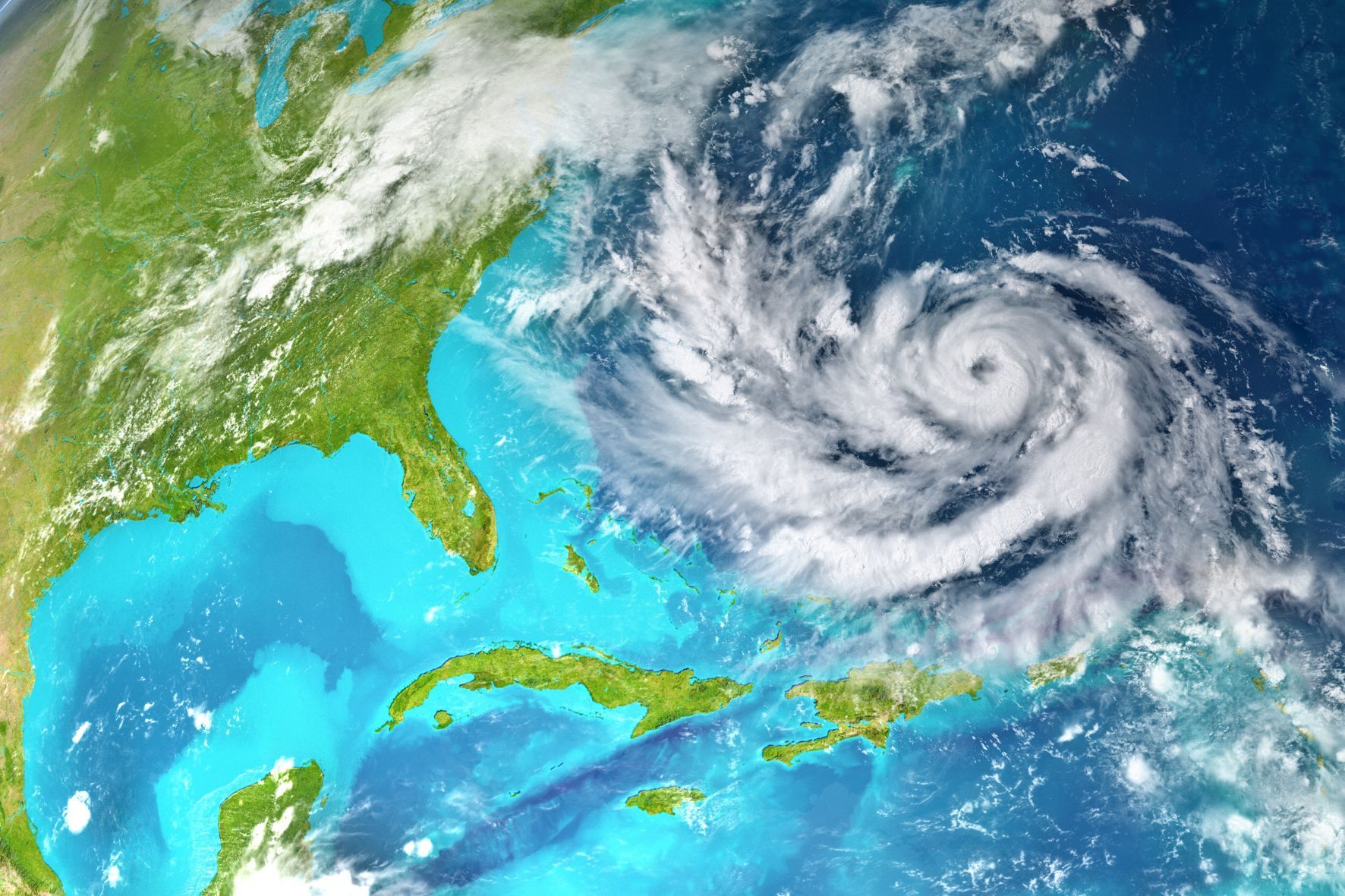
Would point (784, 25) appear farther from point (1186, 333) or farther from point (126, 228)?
point (126, 228)

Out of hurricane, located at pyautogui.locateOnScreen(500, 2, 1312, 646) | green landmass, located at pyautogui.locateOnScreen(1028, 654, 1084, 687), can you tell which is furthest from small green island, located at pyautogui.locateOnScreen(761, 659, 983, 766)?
hurricane, located at pyautogui.locateOnScreen(500, 2, 1312, 646)

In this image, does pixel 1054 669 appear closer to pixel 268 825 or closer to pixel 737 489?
pixel 737 489

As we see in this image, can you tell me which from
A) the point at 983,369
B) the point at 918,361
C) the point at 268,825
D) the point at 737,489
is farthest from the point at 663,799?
the point at 983,369

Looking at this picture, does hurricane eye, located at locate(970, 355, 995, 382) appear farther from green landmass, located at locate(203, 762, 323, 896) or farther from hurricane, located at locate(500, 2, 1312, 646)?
green landmass, located at locate(203, 762, 323, 896)

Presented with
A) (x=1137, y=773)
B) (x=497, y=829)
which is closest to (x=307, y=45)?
(x=497, y=829)

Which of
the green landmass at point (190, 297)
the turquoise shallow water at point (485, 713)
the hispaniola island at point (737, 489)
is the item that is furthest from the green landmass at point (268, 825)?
the green landmass at point (190, 297)

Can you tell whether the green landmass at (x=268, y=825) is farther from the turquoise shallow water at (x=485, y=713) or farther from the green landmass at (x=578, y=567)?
the green landmass at (x=578, y=567)
